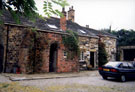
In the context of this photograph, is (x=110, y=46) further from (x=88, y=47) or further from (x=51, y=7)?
(x=51, y=7)

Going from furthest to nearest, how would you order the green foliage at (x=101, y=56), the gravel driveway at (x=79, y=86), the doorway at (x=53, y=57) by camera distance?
the green foliage at (x=101, y=56) → the doorway at (x=53, y=57) → the gravel driveway at (x=79, y=86)

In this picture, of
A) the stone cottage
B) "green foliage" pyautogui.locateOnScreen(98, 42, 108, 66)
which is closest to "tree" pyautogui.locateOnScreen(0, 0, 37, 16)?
the stone cottage

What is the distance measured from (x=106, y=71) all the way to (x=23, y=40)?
8.09 m

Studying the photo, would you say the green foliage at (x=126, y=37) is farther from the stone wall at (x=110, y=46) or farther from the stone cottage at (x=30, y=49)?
the stone cottage at (x=30, y=49)

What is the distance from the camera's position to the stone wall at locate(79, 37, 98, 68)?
16777 millimetres

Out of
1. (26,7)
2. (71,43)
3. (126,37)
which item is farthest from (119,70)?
(126,37)

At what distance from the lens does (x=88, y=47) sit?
17.5m

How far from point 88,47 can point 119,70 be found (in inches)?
321

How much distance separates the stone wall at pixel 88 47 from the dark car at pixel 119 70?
6612mm

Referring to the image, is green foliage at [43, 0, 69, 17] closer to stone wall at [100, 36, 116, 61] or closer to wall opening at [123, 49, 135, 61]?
stone wall at [100, 36, 116, 61]

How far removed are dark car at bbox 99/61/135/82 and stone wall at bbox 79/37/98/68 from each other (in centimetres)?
661

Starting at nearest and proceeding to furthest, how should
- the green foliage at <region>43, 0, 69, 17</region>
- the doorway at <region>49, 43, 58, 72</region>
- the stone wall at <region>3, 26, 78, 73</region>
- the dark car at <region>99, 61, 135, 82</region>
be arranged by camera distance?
1. the green foliage at <region>43, 0, 69, 17</region>
2. the dark car at <region>99, 61, 135, 82</region>
3. the stone wall at <region>3, 26, 78, 73</region>
4. the doorway at <region>49, 43, 58, 72</region>

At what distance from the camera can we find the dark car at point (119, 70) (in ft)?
31.3

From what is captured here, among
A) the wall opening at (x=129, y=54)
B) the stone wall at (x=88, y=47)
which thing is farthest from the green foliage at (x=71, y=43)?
the wall opening at (x=129, y=54)
